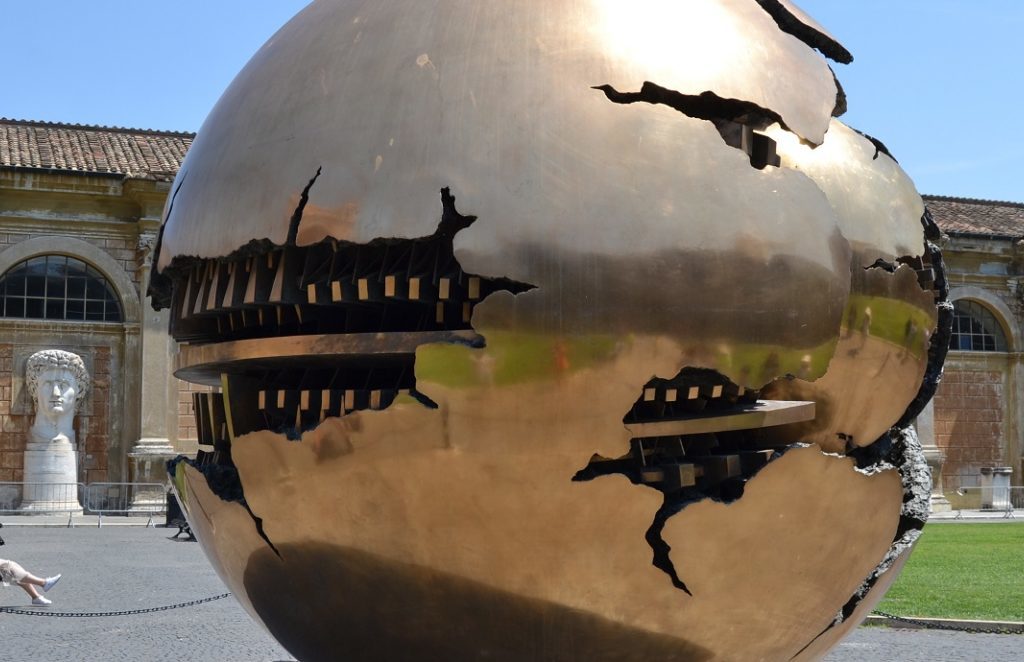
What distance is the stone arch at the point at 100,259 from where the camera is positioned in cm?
2577

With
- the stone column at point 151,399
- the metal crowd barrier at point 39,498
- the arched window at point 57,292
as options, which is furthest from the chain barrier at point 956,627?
the arched window at point 57,292

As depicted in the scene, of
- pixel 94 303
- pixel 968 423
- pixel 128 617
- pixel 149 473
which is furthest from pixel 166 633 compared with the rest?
pixel 968 423

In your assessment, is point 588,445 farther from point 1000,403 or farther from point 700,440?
point 1000,403

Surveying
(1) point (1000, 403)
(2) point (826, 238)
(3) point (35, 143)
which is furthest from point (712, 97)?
(1) point (1000, 403)

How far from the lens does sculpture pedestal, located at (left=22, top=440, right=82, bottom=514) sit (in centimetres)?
2398

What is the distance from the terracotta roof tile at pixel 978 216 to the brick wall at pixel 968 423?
3.92 meters

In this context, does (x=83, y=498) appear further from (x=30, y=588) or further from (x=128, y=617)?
(x=128, y=617)

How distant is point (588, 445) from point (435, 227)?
0.65 meters

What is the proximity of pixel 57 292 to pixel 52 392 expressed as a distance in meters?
2.51

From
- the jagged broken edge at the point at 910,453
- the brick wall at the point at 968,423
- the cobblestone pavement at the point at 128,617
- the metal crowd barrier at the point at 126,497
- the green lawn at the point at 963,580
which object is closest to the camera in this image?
the jagged broken edge at the point at 910,453

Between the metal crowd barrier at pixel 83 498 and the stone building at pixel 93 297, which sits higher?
the stone building at pixel 93 297

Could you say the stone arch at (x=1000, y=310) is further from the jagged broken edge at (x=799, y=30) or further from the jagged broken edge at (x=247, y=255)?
the jagged broken edge at (x=247, y=255)

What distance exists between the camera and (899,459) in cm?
371

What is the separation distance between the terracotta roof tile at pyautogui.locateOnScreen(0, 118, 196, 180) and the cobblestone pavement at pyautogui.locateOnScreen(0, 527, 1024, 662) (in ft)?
50.1
